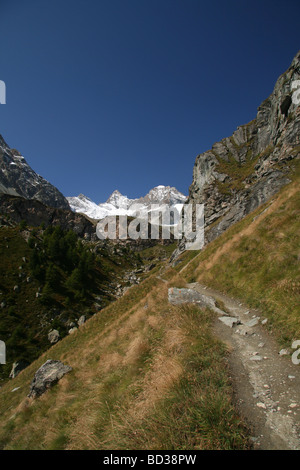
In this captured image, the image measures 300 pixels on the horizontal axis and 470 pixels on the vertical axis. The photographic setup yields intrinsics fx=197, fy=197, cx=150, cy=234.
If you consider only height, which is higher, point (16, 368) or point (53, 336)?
point (53, 336)

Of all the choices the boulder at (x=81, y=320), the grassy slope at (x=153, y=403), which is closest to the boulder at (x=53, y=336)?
the boulder at (x=81, y=320)

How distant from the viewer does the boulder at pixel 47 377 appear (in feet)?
41.2

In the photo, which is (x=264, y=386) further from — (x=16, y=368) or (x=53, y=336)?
(x=53, y=336)

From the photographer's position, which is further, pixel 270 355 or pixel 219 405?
pixel 270 355

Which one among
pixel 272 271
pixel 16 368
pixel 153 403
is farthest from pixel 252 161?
pixel 16 368

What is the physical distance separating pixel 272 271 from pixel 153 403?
876cm

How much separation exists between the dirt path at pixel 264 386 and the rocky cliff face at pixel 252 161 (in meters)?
47.7

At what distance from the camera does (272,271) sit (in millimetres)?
10453

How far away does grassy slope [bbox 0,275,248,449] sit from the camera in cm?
397

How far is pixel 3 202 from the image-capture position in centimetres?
18262

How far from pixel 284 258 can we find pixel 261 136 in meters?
127
